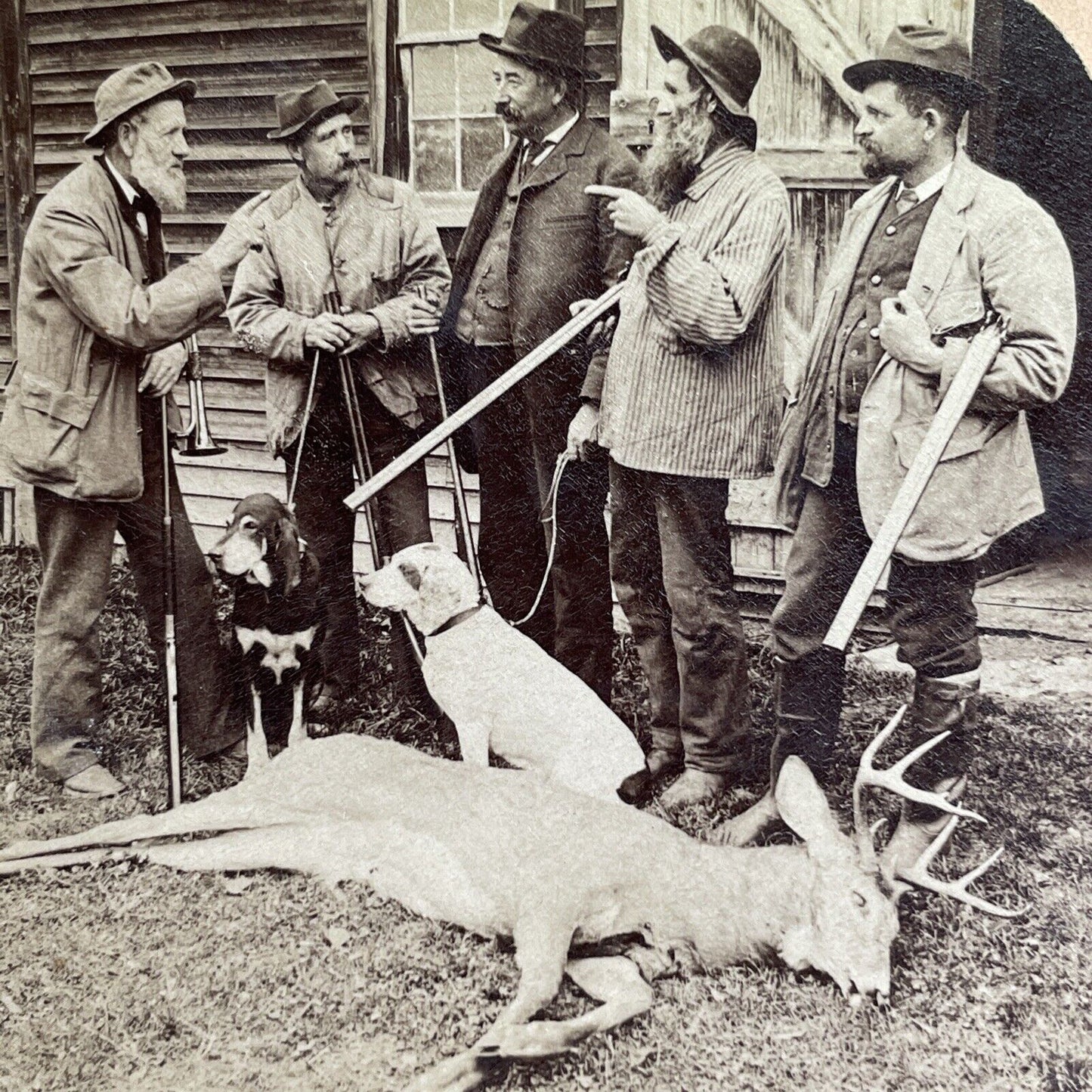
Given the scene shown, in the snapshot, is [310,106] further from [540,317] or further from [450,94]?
A: [540,317]

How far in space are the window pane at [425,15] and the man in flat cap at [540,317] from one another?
0.16 metres

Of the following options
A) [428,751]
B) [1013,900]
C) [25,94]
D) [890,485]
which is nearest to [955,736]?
[1013,900]

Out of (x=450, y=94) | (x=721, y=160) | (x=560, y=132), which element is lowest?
(x=721, y=160)

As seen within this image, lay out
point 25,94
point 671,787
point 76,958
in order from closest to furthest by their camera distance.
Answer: point 76,958 < point 671,787 < point 25,94

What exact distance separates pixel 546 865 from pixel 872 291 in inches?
58.6

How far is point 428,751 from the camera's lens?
3.06 m

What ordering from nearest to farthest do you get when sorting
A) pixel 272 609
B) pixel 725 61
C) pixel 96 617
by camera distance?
1. pixel 725 61
2. pixel 272 609
3. pixel 96 617

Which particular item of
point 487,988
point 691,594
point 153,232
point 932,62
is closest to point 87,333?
point 153,232

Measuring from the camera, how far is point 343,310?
3.07 meters

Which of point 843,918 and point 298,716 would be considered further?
point 298,716

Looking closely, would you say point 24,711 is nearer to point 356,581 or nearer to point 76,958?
point 76,958

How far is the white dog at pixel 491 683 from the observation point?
2.97 metres

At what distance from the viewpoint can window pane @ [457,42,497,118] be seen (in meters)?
2.94

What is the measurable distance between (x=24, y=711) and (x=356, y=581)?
1.08 metres
